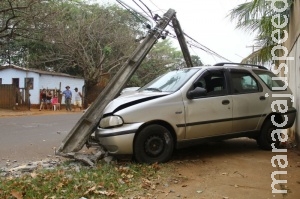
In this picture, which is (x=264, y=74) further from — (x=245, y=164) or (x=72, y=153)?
(x=72, y=153)

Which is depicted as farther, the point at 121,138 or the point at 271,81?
the point at 271,81

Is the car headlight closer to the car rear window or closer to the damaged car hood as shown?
the damaged car hood

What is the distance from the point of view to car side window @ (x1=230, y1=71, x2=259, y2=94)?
7.06 m

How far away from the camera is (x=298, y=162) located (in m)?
6.31

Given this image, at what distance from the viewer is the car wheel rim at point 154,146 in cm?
608

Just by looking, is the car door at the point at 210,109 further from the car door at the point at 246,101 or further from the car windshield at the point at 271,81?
the car windshield at the point at 271,81

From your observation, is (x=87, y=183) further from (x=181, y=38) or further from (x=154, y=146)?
(x=181, y=38)

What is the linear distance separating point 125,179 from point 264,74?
4275 millimetres

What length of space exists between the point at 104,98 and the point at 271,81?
3838 mm

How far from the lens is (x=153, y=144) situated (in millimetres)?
6121

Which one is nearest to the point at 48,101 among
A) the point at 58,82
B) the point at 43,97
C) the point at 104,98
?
the point at 43,97

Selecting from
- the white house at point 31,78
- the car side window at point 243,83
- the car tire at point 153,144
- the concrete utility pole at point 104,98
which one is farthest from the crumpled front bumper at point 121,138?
the white house at point 31,78

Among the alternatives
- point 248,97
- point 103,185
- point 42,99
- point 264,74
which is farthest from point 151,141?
point 42,99

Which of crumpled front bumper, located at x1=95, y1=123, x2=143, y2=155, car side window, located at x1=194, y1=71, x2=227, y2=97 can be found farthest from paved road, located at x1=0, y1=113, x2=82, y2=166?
car side window, located at x1=194, y1=71, x2=227, y2=97
